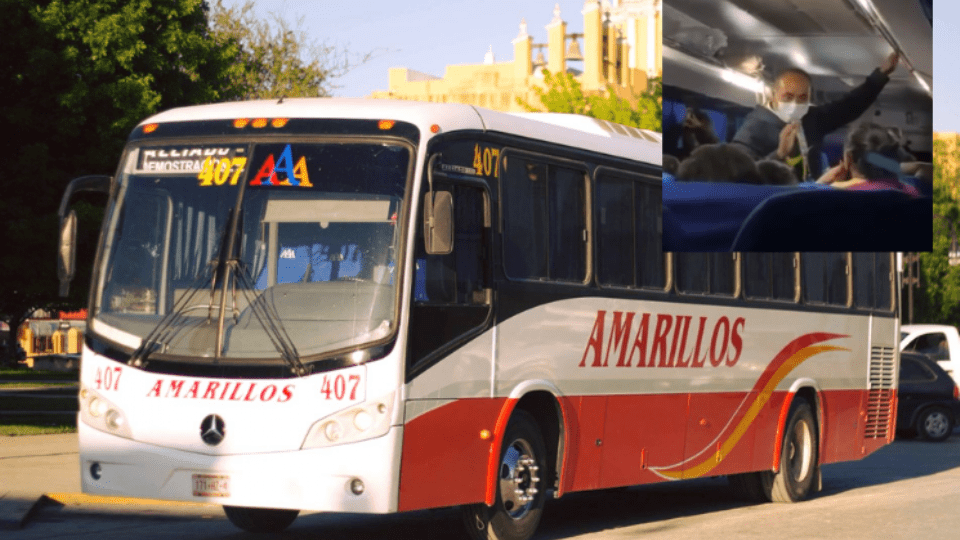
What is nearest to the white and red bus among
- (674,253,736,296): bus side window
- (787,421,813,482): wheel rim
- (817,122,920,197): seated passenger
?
(674,253,736,296): bus side window

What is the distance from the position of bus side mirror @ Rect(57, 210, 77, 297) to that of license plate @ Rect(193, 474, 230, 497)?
1583 millimetres

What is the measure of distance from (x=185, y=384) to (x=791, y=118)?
22.1 feet

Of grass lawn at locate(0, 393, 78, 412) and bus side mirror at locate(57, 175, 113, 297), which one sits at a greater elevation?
bus side mirror at locate(57, 175, 113, 297)

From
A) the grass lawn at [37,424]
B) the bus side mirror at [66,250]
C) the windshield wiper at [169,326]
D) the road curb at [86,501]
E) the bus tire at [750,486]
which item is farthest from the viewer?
the grass lawn at [37,424]

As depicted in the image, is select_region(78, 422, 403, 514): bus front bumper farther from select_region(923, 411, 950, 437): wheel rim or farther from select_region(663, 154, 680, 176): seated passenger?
select_region(923, 411, 950, 437): wheel rim

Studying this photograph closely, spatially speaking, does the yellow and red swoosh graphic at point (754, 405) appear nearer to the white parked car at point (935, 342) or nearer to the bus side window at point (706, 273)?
the bus side window at point (706, 273)

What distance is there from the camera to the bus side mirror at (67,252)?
10273mm

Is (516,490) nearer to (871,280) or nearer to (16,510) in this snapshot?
(16,510)

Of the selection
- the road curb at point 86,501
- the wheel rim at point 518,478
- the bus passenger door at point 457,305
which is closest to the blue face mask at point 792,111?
the bus passenger door at point 457,305

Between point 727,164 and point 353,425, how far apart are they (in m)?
5.98

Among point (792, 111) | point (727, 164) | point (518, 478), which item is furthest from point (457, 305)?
point (792, 111)

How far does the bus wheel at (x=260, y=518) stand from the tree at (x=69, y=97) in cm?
1172

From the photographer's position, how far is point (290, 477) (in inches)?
382

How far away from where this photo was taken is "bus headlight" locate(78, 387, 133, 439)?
33.2 ft
